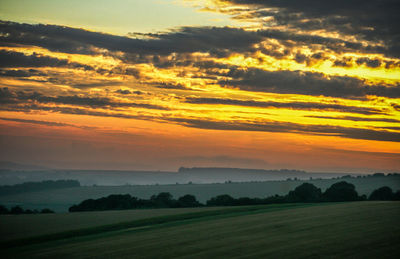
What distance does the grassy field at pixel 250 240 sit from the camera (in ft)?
94.6

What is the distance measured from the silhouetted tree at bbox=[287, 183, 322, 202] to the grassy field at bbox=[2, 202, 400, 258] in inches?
1810

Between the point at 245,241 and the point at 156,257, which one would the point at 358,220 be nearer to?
the point at 245,241

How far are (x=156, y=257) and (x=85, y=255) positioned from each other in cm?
737

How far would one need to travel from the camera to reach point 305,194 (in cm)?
9881

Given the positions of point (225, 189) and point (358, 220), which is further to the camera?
point (225, 189)

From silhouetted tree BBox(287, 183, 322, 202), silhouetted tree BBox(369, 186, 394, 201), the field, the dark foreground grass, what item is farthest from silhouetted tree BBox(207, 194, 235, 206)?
the field

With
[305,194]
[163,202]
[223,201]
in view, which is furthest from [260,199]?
[163,202]

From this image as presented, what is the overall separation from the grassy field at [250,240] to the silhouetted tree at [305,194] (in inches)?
1810

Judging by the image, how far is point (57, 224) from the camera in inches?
2504

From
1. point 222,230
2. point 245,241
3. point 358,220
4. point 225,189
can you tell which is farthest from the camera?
point 225,189

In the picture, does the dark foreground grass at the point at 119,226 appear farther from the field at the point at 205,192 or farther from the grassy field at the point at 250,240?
the field at the point at 205,192

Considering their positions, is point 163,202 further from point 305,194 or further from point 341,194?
point 341,194

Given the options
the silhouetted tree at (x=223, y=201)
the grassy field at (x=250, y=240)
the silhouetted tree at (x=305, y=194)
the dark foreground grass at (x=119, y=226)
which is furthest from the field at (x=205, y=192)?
the grassy field at (x=250, y=240)

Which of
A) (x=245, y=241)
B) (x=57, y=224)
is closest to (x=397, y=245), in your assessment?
(x=245, y=241)
